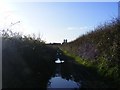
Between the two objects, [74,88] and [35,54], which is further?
[35,54]

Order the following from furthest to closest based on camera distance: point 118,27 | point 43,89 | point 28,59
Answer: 1. point 118,27
2. point 28,59
3. point 43,89

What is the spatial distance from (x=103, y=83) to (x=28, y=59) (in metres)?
3.39

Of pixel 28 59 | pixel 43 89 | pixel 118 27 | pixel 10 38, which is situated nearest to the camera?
pixel 43 89

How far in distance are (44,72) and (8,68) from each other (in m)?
4.82

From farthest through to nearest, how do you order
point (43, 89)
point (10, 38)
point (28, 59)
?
1. point (28, 59)
2. point (10, 38)
3. point (43, 89)

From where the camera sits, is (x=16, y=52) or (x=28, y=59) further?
(x=28, y=59)

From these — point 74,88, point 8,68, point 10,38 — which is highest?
point 10,38

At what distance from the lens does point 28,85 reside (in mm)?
11062

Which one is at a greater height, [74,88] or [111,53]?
[111,53]

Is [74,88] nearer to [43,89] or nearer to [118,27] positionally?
[43,89]

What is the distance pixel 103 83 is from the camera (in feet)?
40.5

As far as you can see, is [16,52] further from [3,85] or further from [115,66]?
[115,66]

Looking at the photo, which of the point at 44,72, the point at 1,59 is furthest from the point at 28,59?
the point at 1,59

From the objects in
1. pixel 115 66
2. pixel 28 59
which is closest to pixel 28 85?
pixel 28 59
